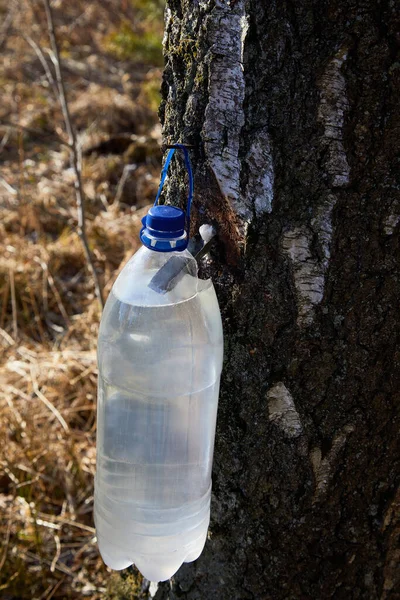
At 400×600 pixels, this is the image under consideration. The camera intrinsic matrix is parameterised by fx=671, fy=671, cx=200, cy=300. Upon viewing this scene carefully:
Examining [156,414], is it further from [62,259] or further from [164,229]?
[62,259]

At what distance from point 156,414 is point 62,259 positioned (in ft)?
8.69

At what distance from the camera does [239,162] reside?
128 centimetres

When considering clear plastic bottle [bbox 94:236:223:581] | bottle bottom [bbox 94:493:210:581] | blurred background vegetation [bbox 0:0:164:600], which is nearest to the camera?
clear plastic bottle [bbox 94:236:223:581]

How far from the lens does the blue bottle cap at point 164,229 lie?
121 cm

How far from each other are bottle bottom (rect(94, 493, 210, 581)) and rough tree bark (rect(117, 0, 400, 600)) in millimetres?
63

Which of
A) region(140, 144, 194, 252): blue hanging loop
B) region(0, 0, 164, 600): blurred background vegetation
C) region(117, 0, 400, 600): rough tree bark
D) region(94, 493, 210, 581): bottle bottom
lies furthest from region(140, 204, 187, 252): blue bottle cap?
region(0, 0, 164, 600): blurred background vegetation

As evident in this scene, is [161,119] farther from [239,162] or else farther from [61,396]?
[61,396]

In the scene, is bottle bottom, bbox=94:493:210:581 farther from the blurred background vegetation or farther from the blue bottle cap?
the blue bottle cap

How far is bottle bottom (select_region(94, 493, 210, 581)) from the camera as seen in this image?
59.9 inches

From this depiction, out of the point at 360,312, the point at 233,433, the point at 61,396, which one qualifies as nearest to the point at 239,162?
the point at 360,312

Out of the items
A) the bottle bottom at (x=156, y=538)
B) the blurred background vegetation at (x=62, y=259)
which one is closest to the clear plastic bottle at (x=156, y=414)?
the bottle bottom at (x=156, y=538)

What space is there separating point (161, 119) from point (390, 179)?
0.56 metres

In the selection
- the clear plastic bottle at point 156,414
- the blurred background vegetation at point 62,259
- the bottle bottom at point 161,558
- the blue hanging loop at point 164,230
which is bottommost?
the blurred background vegetation at point 62,259

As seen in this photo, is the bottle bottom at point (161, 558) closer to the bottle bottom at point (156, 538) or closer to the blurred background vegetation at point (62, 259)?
the bottle bottom at point (156, 538)
